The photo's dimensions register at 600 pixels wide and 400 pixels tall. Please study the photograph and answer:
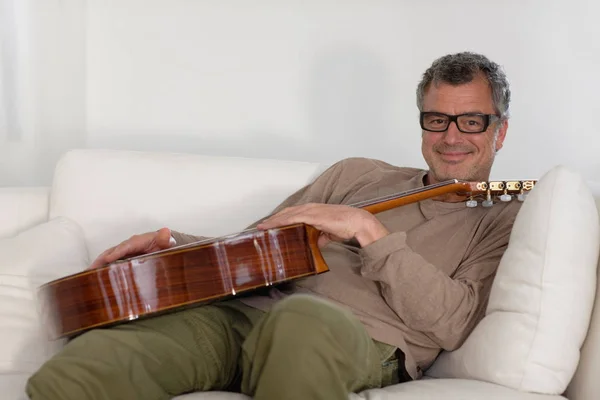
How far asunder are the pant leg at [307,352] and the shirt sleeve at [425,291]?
1.22 ft

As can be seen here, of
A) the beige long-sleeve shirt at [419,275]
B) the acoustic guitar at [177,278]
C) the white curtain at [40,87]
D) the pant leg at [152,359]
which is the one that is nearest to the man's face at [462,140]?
the beige long-sleeve shirt at [419,275]

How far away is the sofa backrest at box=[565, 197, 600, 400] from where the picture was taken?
1850 millimetres

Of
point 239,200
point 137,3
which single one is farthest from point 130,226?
point 137,3

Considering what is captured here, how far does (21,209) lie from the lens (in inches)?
101

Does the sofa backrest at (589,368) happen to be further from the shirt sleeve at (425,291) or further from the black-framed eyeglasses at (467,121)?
the black-framed eyeglasses at (467,121)

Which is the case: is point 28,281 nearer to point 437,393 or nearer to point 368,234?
point 368,234

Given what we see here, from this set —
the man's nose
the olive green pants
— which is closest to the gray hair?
the man's nose

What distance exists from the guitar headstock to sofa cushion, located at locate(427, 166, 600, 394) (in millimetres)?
150

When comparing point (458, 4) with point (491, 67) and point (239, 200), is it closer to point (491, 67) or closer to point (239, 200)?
point (491, 67)

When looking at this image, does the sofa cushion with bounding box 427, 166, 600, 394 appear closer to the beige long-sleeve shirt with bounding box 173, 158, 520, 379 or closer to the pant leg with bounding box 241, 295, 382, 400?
the beige long-sleeve shirt with bounding box 173, 158, 520, 379

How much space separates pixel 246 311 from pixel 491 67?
98 centimetres

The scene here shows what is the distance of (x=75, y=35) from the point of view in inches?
120

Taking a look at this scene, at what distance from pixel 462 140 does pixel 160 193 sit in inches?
36.7

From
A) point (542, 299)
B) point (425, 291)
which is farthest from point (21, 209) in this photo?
point (542, 299)
